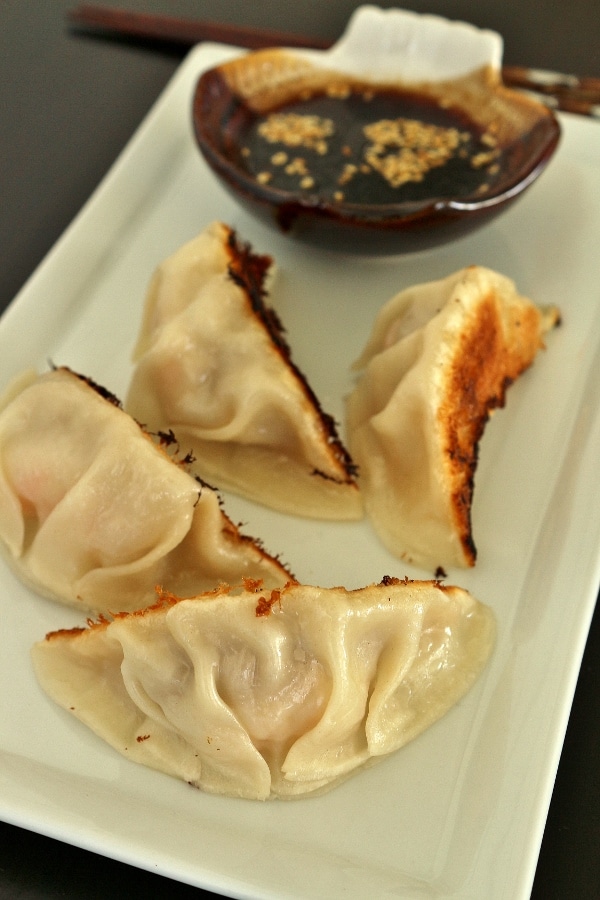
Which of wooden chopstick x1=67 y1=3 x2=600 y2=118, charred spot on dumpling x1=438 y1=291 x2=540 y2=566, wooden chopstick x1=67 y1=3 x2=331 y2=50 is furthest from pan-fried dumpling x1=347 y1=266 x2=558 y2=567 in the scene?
wooden chopstick x1=67 y1=3 x2=331 y2=50

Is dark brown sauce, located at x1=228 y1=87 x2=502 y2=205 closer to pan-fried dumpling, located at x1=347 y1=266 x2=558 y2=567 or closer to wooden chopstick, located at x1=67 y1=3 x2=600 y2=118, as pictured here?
pan-fried dumpling, located at x1=347 y1=266 x2=558 y2=567

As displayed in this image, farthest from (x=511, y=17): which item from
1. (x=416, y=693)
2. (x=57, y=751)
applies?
(x=57, y=751)

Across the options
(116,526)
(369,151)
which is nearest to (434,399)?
(116,526)

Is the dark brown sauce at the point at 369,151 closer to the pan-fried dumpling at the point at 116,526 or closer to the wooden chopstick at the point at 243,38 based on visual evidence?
the wooden chopstick at the point at 243,38

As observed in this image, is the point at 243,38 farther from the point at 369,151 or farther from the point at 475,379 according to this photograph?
the point at 475,379

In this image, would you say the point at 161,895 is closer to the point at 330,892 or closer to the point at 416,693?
the point at 330,892

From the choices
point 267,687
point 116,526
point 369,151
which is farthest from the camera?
point 369,151
